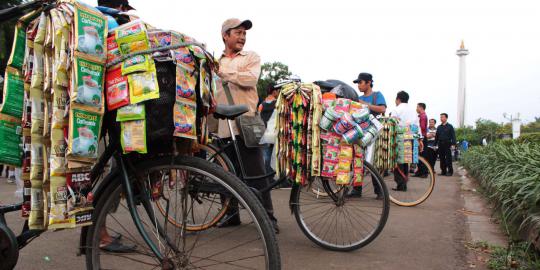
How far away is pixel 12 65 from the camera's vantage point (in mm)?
2057

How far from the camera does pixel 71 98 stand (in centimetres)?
181

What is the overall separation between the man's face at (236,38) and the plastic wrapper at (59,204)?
8.63 ft

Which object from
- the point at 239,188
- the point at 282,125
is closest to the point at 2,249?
the point at 239,188

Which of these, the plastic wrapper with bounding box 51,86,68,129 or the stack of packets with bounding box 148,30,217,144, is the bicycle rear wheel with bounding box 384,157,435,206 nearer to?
the stack of packets with bounding box 148,30,217,144

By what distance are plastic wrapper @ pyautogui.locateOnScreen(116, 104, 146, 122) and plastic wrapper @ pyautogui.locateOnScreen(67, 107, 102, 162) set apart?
0.30 feet

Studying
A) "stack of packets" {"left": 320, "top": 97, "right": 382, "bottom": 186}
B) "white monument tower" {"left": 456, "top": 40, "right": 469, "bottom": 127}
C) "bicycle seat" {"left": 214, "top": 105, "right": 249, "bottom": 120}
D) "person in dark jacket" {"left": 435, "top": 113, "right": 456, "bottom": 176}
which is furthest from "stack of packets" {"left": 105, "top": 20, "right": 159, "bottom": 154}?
"white monument tower" {"left": 456, "top": 40, "right": 469, "bottom": 127}

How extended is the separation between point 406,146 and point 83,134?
499cm

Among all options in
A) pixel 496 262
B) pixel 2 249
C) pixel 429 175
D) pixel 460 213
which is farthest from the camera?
pixel 429 175

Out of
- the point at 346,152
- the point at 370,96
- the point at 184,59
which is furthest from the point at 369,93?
the point at 184,59

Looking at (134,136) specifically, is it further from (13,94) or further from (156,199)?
(13,94)

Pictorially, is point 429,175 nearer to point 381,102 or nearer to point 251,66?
point 381,102

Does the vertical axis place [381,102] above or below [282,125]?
above

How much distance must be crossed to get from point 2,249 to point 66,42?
3.46ft

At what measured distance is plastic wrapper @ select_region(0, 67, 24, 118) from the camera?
2.02m
